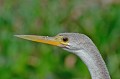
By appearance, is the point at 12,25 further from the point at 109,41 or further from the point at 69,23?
the point at 109,41

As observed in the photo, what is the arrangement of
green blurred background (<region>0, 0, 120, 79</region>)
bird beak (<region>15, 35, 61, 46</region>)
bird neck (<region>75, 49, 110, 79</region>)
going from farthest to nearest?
green blurred background (<region>0, 0, 120, 79</region>), bird beak (<region>15, 35, 61, 46</region>), bird neck (<region>75, 49, 110, 79</region>)

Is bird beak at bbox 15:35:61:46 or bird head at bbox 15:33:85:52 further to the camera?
bird beak at bbox 15:35:61:46

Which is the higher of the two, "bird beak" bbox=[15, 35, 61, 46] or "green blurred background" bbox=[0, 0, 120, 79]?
"bird beak" bbox=[15, 35, 61, 46]

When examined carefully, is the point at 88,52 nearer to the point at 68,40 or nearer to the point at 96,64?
the point at 96,64

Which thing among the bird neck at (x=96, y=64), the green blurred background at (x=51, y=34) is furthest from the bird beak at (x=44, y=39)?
the green blurred background at (x=51, y=34)

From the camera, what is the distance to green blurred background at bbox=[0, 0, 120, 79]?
7.38 meters

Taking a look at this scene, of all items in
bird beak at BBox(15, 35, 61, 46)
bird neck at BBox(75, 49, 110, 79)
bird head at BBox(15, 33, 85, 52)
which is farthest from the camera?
bird beak at BBox(15, 35, 61, 46)

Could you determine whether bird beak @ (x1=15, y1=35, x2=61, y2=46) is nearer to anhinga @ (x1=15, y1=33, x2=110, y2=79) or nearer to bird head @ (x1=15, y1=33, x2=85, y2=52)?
bird head @ (x1=15, y1=33, x2=85, y2=52)

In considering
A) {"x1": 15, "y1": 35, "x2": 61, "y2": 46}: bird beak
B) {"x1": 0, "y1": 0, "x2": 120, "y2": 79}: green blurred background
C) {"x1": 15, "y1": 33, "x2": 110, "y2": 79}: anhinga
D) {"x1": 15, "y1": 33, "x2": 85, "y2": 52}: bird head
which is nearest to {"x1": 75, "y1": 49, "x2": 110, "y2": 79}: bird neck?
{"x1": 15, "y1": 33, "x2": 110, "y2": 79}: anhinga

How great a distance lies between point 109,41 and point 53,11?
1522 mm

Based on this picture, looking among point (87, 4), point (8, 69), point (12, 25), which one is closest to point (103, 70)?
point (8, 69)

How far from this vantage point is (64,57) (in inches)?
304

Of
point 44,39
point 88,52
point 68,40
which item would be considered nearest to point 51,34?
point 44,39

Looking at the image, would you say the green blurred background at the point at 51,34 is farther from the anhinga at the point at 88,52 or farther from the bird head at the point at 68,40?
the anhinga at the point at 88,52
